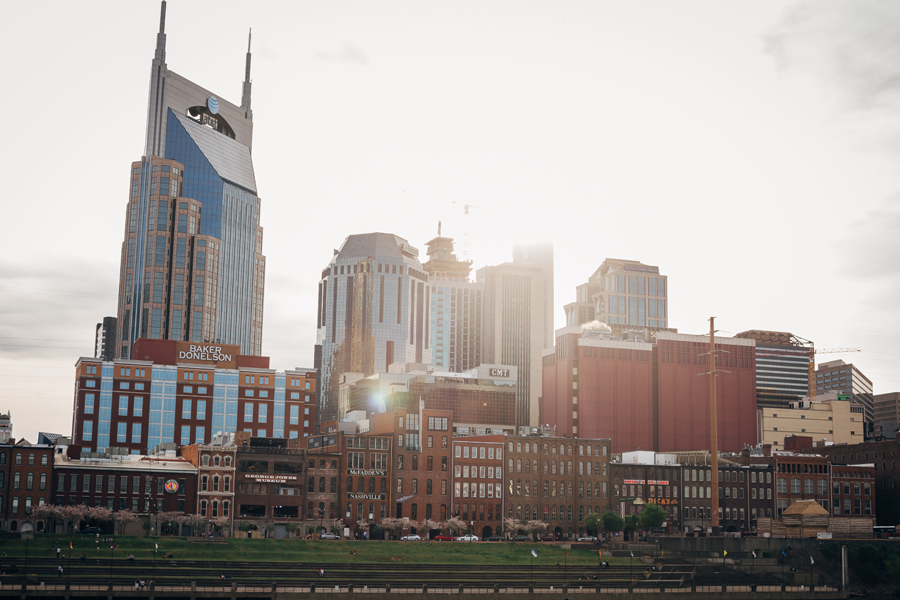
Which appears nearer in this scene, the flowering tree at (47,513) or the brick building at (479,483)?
the flowering tree at (47,513)

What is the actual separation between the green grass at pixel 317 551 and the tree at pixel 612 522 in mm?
15848

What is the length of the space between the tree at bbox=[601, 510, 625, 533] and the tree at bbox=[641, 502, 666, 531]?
3.75 meters

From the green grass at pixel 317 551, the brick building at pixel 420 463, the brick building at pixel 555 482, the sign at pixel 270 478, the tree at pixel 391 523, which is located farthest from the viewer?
the brick building at pixel 555 482

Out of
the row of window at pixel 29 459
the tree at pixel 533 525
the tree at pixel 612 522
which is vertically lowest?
the tree at pixel 533 525

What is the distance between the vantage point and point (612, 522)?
164m

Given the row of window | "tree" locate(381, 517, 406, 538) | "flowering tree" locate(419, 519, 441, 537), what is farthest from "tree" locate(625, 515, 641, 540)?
the row of window

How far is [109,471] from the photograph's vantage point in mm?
147750

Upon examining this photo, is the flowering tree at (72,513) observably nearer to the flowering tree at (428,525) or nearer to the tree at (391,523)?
the tree at (391,523)

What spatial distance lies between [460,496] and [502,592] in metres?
54.2

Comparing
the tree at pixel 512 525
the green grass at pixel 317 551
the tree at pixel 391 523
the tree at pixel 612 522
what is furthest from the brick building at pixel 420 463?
the tree at pixel 612 522

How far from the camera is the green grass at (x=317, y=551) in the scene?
119750 millimetres

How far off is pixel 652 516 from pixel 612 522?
677cm

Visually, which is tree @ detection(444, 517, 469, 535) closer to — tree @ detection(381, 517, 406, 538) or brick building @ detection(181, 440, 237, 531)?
tree @ detection(381, 517, 406, 538)

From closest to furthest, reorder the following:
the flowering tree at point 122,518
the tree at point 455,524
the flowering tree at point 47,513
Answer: the flowering tree at point 47,513, the flowering tree at point 122,518, the tree at point 455,524
